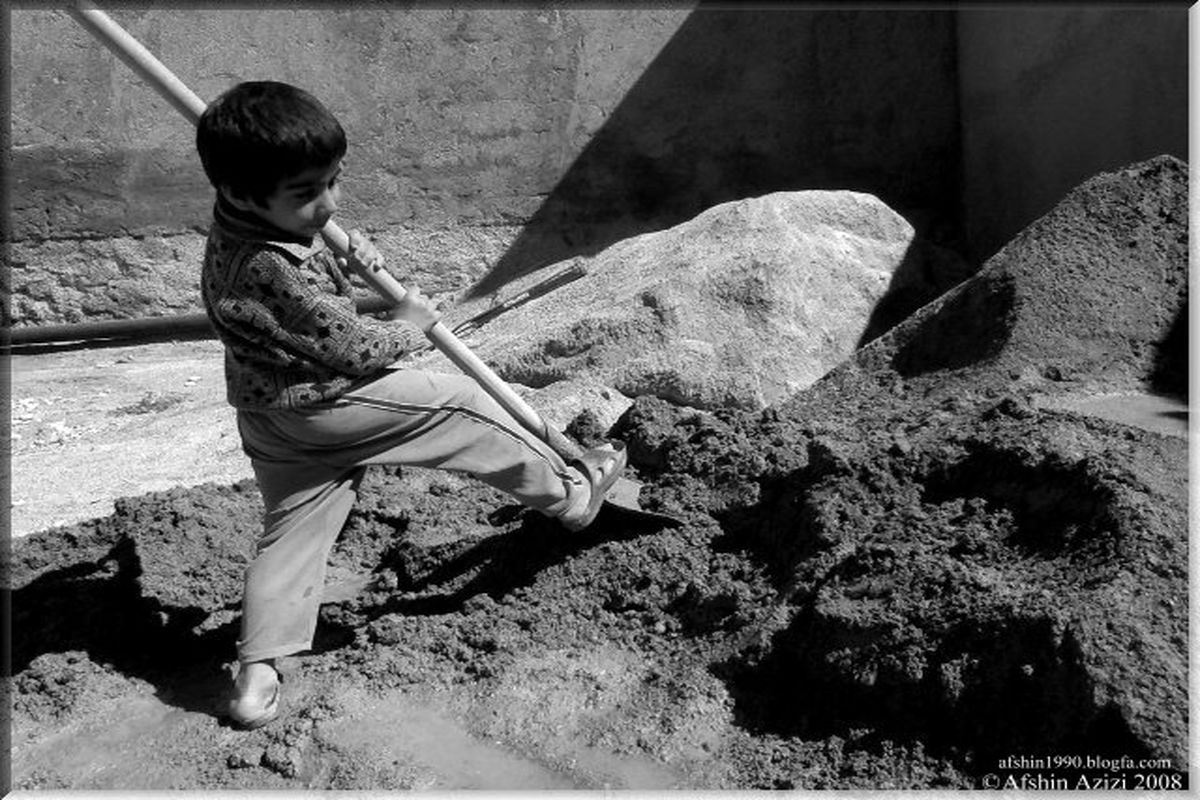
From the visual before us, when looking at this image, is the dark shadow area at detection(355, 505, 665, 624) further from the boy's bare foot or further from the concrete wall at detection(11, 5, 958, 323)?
the concrete wall at detection(11, 5, 958, 323)

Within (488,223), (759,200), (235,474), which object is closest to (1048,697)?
(235,474)

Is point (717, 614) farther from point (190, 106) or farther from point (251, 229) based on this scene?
point (190, 106)

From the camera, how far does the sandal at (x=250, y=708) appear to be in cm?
285

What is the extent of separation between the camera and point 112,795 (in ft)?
8.84

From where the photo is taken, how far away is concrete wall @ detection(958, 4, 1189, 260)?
5793mm

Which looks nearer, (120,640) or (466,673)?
(466,673)

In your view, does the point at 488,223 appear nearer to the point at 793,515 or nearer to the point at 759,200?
the point at 759,200

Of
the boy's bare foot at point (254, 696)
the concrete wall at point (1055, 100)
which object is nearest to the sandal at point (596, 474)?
the boy's bare foot at point (254, 696)

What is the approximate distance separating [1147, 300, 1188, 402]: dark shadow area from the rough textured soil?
0.04 ft

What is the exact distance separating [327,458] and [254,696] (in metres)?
0.52

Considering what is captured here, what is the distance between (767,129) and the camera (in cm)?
774

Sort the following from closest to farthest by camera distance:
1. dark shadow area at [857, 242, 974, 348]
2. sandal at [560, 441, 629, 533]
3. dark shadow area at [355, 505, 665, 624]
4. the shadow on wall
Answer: sandal at [560, 441, 629, 533], dark shadow area at [355, 505, 665, 624], dark shadow area at [857, 242, 974, 348], the shadow on wall

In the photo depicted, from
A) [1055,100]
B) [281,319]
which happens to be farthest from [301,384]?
[1055,100]

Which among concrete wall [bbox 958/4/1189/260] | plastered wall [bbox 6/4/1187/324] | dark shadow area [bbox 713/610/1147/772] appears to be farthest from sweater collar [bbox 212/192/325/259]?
plastered wall [bbox 6/4/1187/324]
